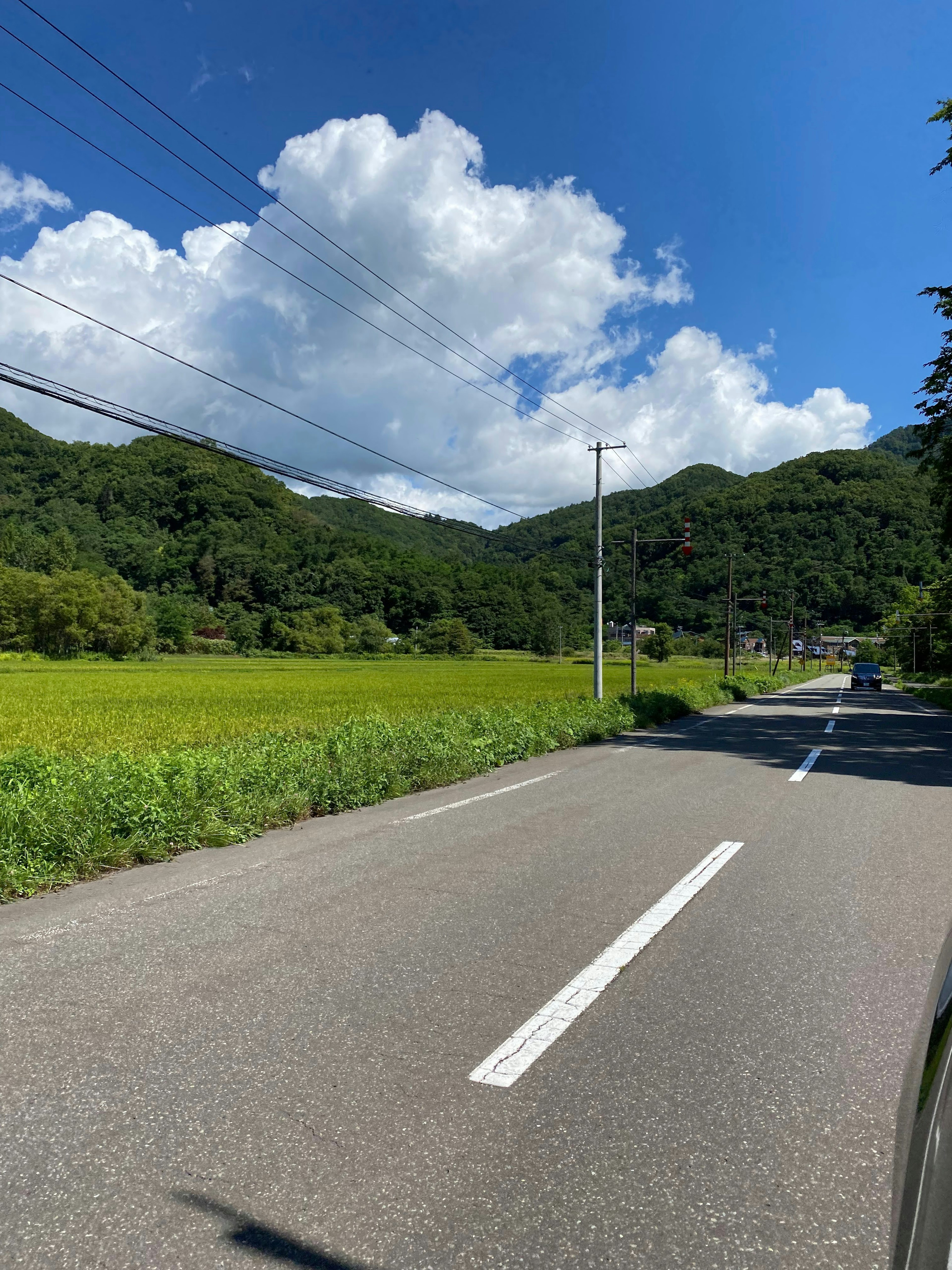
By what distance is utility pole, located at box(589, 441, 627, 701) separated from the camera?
2291 centimetres

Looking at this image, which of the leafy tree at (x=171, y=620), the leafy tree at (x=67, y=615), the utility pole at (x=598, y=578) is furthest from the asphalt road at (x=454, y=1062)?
the leafy tree at (x=171, y=620)

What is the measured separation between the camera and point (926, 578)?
7925cm

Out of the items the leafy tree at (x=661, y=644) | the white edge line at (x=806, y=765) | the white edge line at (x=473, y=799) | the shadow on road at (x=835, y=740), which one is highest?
the leafy tree at (x=661, y=644)

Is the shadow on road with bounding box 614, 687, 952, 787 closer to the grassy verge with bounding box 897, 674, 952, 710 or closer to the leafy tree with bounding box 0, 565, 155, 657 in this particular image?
the grassy verge with bounding box 897, 674, 952, 710

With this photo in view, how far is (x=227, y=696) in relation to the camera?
95.7 ft

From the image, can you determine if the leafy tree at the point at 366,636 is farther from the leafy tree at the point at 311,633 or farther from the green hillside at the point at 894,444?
the green hillside at the point at 894,444

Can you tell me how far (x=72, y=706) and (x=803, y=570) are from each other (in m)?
71.3

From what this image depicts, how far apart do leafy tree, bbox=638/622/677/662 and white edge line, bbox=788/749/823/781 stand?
247 feet

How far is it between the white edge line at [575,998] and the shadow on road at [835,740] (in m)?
7.47

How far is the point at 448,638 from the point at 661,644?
25.8 metres

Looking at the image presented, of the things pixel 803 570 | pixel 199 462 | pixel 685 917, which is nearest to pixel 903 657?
pixel 803 570

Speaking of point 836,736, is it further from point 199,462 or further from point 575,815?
point 199,462

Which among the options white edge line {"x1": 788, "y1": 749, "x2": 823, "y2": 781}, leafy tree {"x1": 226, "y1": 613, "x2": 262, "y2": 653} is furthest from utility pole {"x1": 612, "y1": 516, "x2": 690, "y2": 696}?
leafy tree {"x1": 226, "y1": 613, "x2": 262, "y2": 653}

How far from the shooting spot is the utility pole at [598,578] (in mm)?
22906
